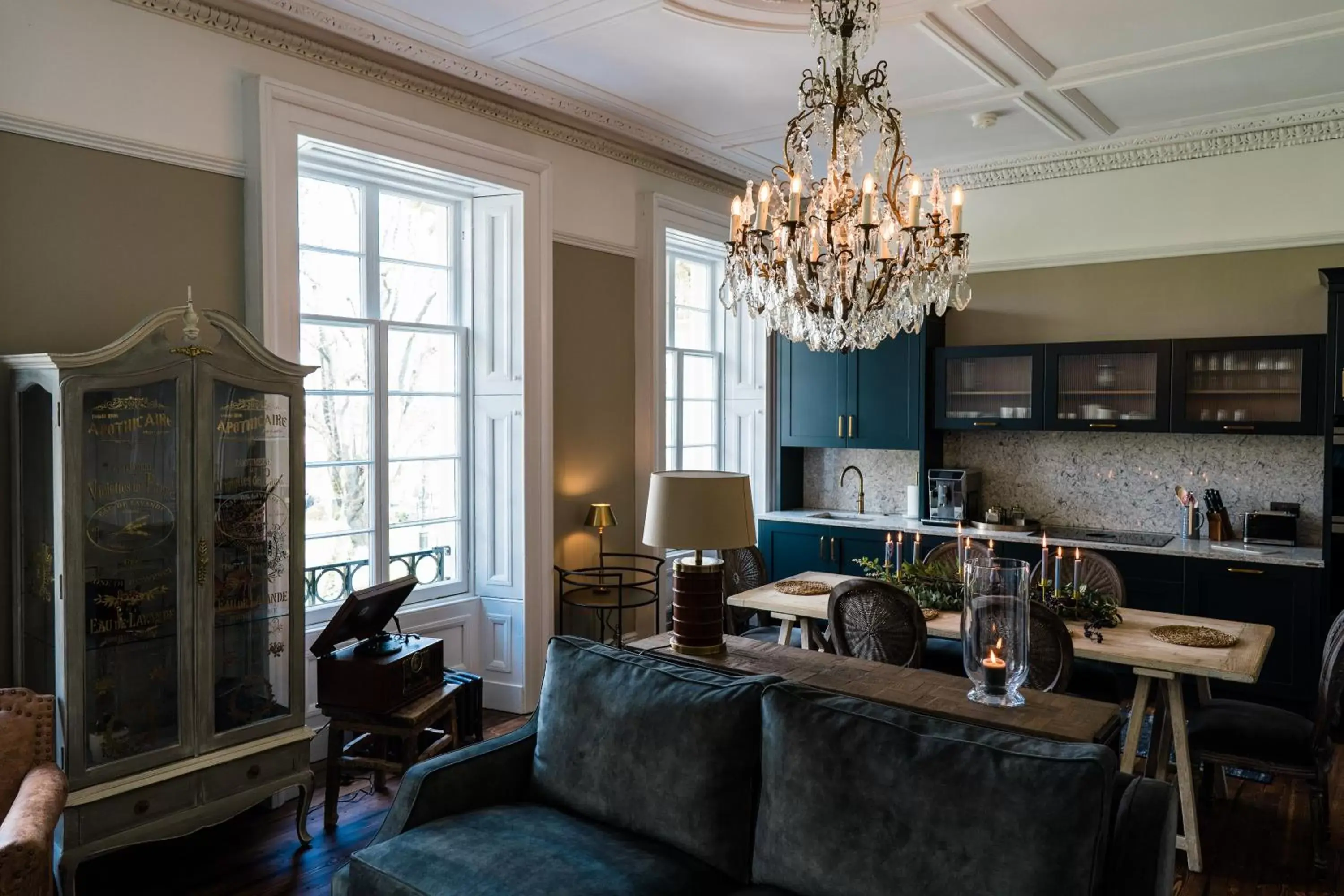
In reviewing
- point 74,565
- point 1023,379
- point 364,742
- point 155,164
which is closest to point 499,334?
point 155,164

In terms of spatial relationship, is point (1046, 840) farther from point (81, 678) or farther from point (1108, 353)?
point (1108, 353)

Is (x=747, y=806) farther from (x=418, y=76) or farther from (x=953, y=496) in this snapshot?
(x=953, y=496)

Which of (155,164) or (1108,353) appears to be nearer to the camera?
(155,164)

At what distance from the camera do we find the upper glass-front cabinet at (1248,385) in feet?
15.8

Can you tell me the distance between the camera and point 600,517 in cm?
514

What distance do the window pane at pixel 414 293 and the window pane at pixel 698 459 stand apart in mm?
2133

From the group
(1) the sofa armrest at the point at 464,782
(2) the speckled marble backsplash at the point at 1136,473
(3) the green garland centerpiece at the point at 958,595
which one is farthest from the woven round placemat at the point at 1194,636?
(1) the sofa armrest at the point at 464,782

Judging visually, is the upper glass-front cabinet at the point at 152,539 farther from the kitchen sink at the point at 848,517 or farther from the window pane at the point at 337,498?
the kitchen sink at the point at 848,517

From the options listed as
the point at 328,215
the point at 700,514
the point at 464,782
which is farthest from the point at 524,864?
the point at 328,215

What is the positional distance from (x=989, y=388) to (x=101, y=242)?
4891 mm

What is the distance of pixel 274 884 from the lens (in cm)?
303

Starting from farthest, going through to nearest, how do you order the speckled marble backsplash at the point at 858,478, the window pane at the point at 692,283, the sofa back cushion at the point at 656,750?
the speckled marble backsplash at the point at 858,478, the window pane at the point at 692,283, the sofa back cushion at the point at 656,750

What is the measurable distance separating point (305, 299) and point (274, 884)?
A: 2435mm

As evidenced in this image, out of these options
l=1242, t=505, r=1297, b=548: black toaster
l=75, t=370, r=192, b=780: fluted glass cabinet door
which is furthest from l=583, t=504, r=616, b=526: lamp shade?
l=1242, t=505, r=1297, b=548: black toaster
